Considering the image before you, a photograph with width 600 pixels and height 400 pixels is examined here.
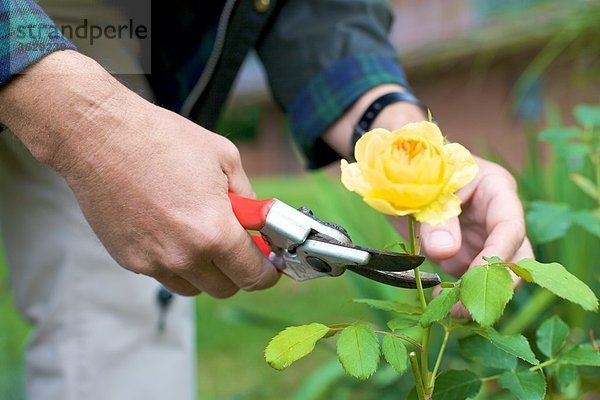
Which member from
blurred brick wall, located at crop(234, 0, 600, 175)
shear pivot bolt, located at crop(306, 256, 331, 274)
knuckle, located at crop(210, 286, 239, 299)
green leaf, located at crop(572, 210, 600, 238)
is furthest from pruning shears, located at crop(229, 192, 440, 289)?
blurred brick wall, located at crop(234, 0, 600, 175)

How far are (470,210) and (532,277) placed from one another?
1.54 feet

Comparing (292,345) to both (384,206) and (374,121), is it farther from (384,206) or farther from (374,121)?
(374,121)

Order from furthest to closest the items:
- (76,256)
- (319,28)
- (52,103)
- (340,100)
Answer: (76,256) → (319,28) → (340,100) → (52,103)

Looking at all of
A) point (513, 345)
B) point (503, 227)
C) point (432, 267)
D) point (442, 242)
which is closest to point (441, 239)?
point (442, 242)

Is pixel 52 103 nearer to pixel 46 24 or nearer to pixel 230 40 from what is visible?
pixel 46 24

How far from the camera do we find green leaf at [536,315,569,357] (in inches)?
38.8

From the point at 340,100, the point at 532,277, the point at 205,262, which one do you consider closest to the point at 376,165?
the point at 532,277

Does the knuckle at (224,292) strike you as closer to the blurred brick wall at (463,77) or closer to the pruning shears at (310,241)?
the pruning shears at (310,241)

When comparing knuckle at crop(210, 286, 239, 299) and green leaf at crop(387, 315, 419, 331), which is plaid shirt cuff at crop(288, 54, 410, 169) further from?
green leaf at crop(387, 315, 419, 331)

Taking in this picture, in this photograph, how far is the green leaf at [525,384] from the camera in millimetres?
854

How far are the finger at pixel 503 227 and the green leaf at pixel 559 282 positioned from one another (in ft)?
0.65

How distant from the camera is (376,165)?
0.75 meters

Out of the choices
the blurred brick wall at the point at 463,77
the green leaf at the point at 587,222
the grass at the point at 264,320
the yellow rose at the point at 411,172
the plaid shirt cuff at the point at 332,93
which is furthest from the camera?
the blurred brick wall at the point at 463,77

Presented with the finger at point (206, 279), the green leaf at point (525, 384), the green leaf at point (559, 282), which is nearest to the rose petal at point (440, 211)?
the green leaf at point (559, 282)
